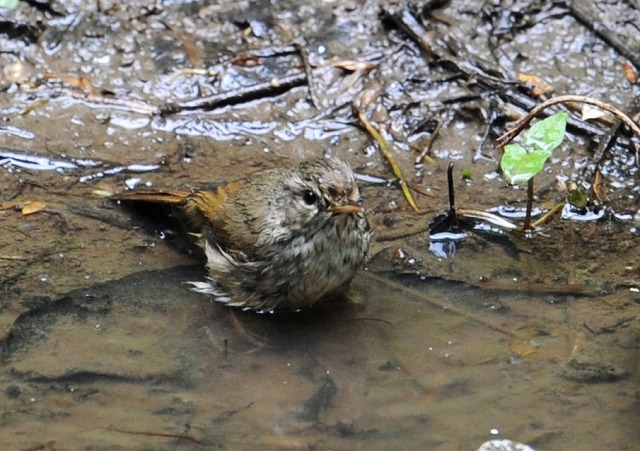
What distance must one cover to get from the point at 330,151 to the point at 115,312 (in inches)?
87.8

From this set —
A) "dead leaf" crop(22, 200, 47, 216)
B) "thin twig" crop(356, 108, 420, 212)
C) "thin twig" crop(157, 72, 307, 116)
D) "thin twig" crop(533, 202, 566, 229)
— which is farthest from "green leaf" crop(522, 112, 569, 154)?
"dead leaf" crop(22, 200, 47, 216)

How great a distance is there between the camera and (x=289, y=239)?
5.34 m

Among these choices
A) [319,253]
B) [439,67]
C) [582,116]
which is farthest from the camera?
[439,67]

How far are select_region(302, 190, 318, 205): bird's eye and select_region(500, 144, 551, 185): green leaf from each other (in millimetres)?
1199

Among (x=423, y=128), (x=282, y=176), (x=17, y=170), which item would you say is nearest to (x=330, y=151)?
(x=423, y=128)

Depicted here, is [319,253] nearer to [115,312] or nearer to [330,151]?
[115,312]

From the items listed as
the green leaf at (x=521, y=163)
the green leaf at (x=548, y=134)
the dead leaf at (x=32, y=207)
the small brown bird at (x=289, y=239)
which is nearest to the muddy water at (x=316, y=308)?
the dead leaf at (x=32, y=207)

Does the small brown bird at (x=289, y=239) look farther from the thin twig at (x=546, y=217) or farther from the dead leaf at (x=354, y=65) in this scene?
the dead leaf at (x=354, y=65)

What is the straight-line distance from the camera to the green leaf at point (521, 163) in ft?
18.6

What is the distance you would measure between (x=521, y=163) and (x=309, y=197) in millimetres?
1303

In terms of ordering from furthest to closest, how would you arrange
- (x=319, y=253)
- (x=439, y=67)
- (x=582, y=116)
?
(x=439, y=67)
(x=582, y=116)
(x=319, y=253)

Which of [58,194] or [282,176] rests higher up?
[282,176]

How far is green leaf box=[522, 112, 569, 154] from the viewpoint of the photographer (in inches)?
226

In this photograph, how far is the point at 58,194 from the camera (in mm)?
6328
